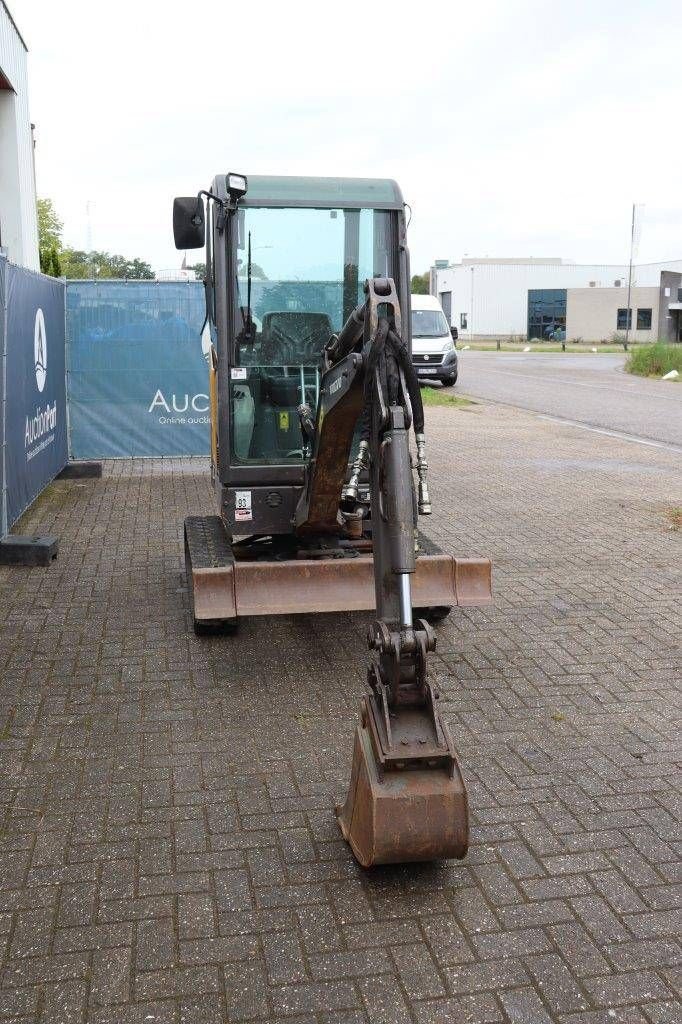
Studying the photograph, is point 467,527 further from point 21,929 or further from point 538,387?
point 538,387

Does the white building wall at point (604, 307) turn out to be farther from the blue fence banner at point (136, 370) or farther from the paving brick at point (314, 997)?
the paving brick at point (314, 997)

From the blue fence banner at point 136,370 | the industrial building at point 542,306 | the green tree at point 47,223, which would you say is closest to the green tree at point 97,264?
the green tree at point 47,223

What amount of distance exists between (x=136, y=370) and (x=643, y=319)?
248 ft

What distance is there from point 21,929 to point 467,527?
781 centimetres

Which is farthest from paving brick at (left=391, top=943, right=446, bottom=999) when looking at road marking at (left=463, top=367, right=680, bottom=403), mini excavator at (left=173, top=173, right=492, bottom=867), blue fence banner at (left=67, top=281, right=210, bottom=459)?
road marking at (left=463, top=367, right=680, bottom=403)

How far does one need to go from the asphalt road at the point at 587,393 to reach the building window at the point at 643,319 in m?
38.1

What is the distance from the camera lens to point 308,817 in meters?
4.74

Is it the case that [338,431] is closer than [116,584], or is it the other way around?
[338,431]

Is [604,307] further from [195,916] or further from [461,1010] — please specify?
[461,1010]

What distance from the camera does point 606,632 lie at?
292 inches

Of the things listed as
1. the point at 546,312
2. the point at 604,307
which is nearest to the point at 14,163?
the point at 604,307

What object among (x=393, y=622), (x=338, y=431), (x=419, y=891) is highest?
(x=338, y=431)

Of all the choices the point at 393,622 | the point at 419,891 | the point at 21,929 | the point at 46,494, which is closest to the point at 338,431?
the point at 393,622

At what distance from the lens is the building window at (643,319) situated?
83.3 m
